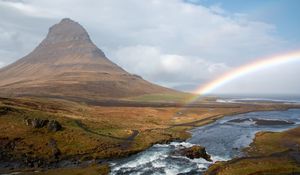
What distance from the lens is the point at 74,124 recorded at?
9869 cm

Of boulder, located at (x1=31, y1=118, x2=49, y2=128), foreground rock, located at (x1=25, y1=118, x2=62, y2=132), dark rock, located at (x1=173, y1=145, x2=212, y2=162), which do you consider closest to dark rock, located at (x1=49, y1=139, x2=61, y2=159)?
foreground rock, located at (x1=25, y1=118, x2=62, y2=132)

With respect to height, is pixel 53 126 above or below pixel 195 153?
above

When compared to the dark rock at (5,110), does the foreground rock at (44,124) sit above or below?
below

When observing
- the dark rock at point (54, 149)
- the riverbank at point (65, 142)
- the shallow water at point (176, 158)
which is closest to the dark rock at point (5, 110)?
the riverbank at point (65, 142)

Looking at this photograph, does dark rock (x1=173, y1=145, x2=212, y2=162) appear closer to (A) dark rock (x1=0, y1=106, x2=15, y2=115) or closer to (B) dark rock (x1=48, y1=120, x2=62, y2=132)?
(B) dark rock (x1=48, y1=120, x2=62, y2=132)

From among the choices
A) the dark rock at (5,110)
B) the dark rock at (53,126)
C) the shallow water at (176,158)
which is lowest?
the shallow water at (176,158)

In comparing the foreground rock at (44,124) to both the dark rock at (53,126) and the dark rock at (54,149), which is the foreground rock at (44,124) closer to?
the dark rock at (53,126)

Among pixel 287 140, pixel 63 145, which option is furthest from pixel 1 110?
pixel 287 140

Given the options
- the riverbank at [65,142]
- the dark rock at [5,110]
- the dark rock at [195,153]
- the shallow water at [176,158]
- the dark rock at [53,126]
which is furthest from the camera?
the dark rock at [5,110]

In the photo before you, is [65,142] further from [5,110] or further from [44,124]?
[5,110]

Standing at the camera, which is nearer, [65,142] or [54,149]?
[54,149]

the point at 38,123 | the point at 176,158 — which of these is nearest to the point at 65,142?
the point at 38,123

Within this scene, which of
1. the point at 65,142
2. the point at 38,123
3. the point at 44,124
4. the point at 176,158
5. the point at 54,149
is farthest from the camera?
the point at 44,124

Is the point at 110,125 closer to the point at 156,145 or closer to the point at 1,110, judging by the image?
the point at 156,145
